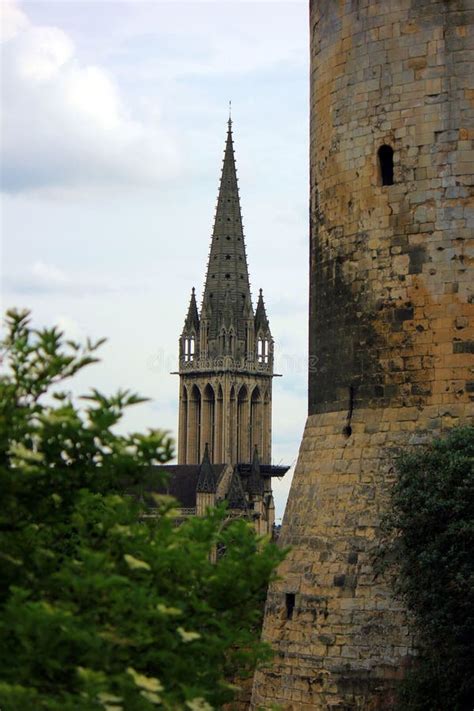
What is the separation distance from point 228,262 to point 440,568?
119280 millimetres

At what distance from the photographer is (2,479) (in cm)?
917

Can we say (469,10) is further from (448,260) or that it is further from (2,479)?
(2,479)

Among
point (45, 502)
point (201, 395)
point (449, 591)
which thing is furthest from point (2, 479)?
point (201, 395)

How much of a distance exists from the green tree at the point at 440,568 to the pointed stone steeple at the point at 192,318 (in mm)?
122632

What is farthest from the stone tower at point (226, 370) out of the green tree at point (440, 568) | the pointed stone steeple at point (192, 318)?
the green tree at point (440, 568)

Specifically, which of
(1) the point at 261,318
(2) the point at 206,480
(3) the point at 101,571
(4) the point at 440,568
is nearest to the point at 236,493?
(2) the point at 206,480

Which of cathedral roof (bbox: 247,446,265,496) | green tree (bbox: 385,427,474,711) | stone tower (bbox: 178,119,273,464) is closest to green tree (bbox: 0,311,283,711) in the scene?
green tree (bbox: 385,427,474,711)

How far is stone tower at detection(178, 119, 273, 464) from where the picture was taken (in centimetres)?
13450

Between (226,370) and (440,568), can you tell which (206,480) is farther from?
(440,568)

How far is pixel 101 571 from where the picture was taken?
28.6 feet

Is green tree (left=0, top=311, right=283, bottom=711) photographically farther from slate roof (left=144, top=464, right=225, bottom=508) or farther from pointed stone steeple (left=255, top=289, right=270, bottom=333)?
pointed stone steeple (left=255, top=289, right=270, bottom=333)

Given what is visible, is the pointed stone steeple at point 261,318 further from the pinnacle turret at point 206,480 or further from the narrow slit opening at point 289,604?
the narrow slit opening at point 289,604

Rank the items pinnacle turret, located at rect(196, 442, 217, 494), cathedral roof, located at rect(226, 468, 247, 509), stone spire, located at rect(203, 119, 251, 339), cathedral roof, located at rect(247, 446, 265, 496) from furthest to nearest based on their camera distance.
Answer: stone spire, located at rect(203, 119, 251, 339)
cathedral roof, located at rect(247, 446, 265, 496)
pinnacle turret, located at rect(196, 442, 217, 494)
cathedral roof, located at rect(226, 468, 247, 509)

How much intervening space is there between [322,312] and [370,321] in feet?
3.65
